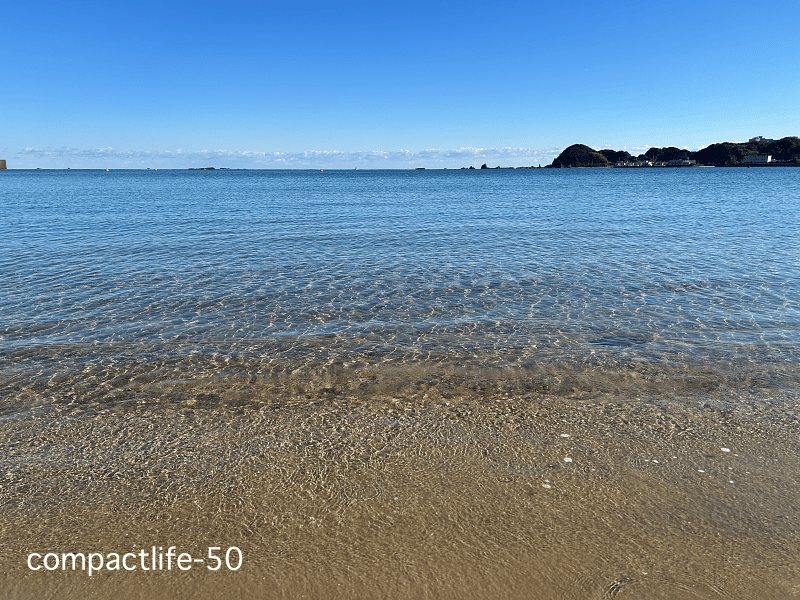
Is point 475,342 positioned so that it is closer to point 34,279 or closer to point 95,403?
point 95,403

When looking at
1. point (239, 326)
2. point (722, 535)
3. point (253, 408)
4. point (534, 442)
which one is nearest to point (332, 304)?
point (239, 326)

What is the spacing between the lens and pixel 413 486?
5594 mm

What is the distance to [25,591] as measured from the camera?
4.14m

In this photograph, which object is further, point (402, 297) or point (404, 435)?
point (402, 297)

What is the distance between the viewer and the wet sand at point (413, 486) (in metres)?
4.29

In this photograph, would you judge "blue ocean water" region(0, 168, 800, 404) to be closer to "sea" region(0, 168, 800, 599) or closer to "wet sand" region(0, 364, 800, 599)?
"sea" region(0, 168, 800, 599)

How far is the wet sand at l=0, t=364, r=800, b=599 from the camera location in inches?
169

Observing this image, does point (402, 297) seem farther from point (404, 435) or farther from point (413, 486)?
point (413, 486)

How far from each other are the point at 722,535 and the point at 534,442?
229 cm

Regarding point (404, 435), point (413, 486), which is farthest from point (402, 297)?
point (413, 486)

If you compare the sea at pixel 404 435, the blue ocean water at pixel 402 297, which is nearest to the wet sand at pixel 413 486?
the sea at pixel 404 435

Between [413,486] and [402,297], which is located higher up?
[402,297]

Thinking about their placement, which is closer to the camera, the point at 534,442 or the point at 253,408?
the point at 534,442

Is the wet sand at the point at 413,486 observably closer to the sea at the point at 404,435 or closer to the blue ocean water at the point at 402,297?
the sea at the point at 404,435
